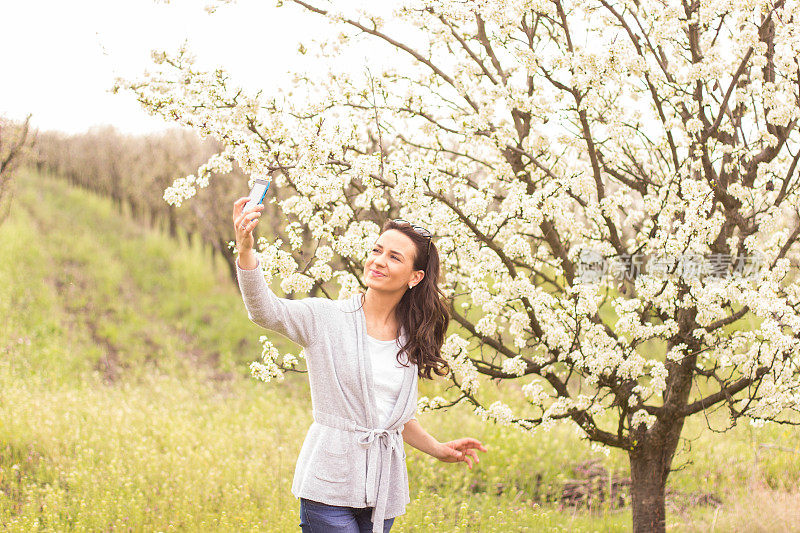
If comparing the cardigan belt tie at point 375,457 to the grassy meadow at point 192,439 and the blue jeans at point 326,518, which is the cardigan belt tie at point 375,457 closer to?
the blue jeans at point 326,518

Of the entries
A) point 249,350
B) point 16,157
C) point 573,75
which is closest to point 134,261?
point 249,350

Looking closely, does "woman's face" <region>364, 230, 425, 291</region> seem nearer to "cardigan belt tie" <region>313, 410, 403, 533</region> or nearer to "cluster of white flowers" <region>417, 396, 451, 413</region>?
"cardigan belt tie" <region>313, 410, 403, 533</region>

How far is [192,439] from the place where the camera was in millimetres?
8797

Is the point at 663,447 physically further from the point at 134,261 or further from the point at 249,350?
the point at 134,261

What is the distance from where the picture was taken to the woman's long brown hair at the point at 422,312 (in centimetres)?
320

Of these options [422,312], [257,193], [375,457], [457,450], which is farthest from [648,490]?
[257,193]

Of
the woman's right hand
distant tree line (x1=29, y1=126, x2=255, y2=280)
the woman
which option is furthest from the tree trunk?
distant tree line (x1=29, y1=126, x2=255, y2=280)

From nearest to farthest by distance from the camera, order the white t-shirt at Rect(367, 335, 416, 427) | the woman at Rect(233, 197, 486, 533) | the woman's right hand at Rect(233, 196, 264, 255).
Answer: the woman's right hand at Rect(233, 196, 264, 255)
the woman at Rect(233, 197, 486, 533)
the white t-shirt at Rect(367, 335, 416, 427)

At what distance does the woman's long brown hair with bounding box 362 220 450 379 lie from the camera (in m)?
3.20

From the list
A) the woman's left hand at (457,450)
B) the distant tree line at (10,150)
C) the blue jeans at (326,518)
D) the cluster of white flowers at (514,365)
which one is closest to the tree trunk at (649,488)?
the cluster of white flowers at (514,365)

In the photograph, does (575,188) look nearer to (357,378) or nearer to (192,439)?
(357,378)

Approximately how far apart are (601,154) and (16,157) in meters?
6.48

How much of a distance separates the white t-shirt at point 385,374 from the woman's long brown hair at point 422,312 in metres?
0.04

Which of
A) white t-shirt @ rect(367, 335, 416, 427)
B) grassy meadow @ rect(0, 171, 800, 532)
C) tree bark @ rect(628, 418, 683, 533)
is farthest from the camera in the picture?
grassy meadow @ rect(0, 171, 800, 532)
